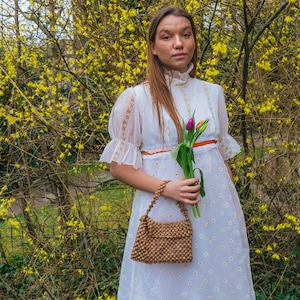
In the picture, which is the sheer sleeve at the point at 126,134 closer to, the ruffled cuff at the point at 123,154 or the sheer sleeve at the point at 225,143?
the ruffled cuff at the point at 123,154

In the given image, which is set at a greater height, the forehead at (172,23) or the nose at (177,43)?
the forehead at (172,23)

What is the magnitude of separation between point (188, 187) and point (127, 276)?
47cm

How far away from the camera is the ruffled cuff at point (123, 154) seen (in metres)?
1.88

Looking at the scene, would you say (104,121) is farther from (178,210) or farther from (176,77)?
(178,210)

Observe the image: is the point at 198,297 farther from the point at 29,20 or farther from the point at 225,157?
the point at 29,20

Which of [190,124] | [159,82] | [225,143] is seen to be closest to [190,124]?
[190,124]

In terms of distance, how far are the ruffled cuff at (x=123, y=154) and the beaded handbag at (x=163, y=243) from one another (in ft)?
0.47

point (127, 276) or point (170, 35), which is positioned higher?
point (170, 35)

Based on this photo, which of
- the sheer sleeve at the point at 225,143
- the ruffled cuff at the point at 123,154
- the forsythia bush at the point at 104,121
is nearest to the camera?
the ruffled cuff at the point at 123,154

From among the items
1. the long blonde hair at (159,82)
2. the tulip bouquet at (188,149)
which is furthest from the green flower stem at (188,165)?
the long blonde hair at (159,82)

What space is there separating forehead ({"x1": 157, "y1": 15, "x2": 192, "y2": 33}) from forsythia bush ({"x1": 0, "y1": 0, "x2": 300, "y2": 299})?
1.29 m

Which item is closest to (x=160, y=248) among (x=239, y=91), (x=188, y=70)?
(x=188, y=70)

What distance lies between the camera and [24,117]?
3666mm

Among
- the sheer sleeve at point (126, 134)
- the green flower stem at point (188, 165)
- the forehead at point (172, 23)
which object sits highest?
the forehead at point (172, 23)
